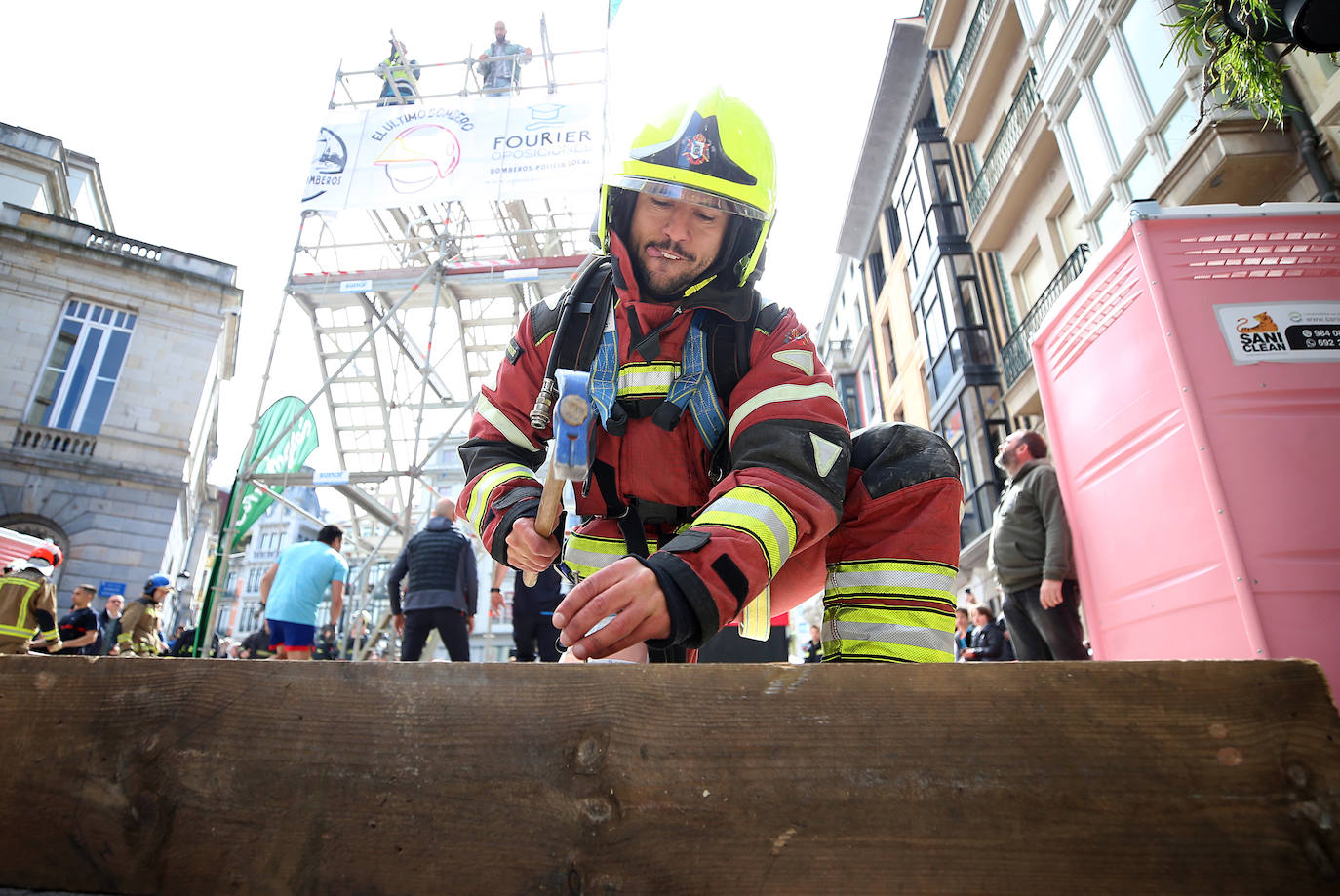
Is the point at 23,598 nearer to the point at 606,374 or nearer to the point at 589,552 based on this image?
the point at 589,552

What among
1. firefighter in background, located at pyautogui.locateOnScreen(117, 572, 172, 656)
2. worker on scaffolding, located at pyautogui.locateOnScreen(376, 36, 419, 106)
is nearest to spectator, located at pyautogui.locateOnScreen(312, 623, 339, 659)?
firefighter in background, located at pyautogui.locateOnScreen(117, 572, 172, 656)

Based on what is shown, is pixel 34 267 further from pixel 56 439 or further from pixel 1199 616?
pixel 1199 616

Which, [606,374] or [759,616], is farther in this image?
[606,374]

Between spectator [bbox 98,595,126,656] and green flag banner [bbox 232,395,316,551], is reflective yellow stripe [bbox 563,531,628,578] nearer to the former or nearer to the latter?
green flag banner [bbox 232,395,316,551]

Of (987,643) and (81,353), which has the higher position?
(81,353)

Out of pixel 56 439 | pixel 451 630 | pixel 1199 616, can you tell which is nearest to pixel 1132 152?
pixel 1199 616

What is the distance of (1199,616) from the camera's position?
2.91m

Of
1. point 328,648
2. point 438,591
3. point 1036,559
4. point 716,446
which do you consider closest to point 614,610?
point 716,446

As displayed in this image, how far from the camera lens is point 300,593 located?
6.47 m

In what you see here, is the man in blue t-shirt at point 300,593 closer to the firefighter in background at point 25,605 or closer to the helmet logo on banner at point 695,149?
the firefighter in background at point 25,605

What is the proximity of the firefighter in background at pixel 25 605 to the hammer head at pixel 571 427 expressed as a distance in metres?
6.80

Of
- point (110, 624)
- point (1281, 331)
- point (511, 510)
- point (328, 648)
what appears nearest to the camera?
point (511, 510)

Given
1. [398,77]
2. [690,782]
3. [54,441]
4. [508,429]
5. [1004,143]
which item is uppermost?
[398,77]

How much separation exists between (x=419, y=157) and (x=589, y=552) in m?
11.3
